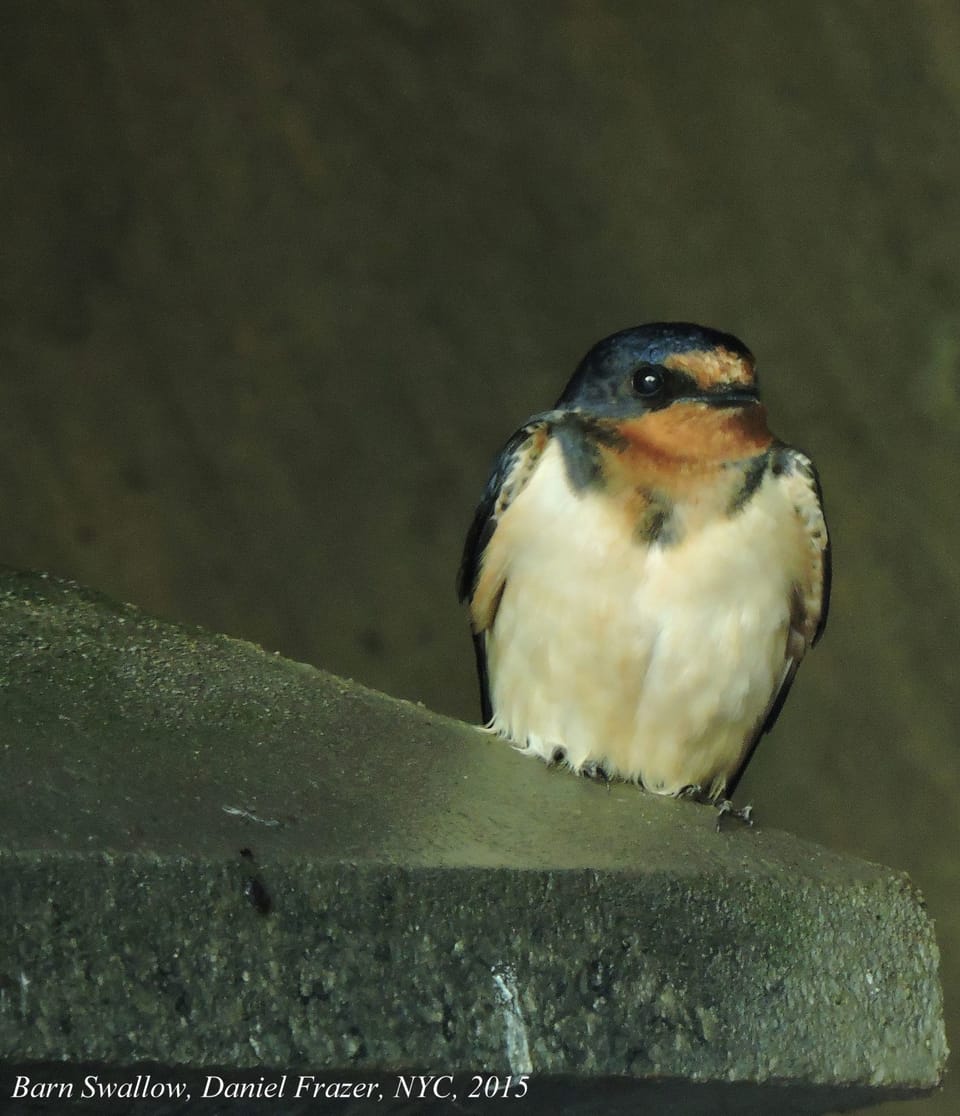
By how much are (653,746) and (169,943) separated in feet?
2.92

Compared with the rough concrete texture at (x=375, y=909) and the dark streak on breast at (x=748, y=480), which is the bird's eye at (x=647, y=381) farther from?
the rough concrete texture at (x=375, y=909)

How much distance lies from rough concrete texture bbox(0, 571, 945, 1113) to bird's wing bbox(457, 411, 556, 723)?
0.46 metres

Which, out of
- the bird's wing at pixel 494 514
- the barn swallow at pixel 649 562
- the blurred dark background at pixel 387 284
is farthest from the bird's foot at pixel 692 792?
the blurred dark background at pixel 387 284

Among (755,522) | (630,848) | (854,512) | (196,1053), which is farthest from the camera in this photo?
(854,512)

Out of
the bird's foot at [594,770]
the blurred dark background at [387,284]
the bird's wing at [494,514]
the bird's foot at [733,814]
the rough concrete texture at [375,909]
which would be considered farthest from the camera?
the blurred dark background at [387,284]

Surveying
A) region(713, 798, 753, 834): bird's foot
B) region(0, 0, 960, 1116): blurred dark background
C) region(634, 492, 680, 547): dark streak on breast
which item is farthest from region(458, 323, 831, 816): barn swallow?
region(0, 0, 960, 1116): blurred dark background

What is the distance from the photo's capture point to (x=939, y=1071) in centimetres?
123

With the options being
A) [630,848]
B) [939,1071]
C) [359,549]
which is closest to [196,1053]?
[630,848]

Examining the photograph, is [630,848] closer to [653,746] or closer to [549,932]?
[549,932]

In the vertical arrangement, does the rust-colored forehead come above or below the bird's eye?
above

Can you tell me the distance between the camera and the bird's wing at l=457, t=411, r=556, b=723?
1.77 meters

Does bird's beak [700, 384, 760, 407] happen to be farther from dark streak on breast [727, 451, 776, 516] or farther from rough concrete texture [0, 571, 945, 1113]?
rough concrete texture [0, 571, 945, 1113]

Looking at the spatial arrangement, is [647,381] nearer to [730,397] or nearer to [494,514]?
[730,397]

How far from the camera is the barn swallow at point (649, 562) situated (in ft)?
5.42
